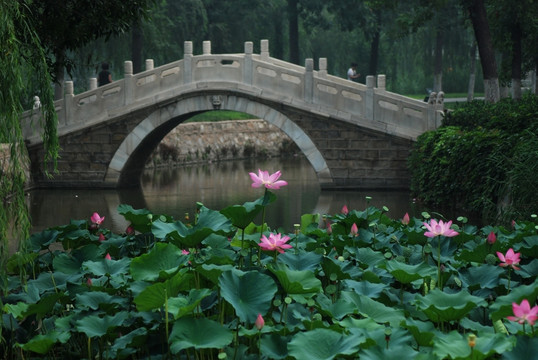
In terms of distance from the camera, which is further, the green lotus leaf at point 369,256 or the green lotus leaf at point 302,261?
the green lotus leaf at point 369,256

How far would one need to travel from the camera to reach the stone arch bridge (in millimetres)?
17375

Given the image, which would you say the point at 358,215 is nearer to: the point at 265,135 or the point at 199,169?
the point at 199,169

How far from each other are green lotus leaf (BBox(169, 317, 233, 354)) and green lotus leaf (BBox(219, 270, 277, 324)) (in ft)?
0.57

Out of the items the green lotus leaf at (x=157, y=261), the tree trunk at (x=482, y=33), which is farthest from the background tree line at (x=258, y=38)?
the green lotus leaf at (x=157, y=261)

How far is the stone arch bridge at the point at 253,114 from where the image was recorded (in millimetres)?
17375

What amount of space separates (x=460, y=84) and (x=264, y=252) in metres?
32.5

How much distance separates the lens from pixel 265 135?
26750 millimetres

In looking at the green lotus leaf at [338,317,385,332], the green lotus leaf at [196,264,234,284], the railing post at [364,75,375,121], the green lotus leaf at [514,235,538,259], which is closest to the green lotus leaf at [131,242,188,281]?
the green lotus leaf at [196,264,234,284]

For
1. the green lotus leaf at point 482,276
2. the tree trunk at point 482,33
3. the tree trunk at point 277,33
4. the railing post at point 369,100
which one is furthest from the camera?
the tree trunk at point 277,33

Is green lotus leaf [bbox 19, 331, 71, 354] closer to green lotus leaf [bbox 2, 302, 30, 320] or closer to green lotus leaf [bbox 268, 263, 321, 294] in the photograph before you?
green lotus leaf [bbox 2, 302, 30, 320]

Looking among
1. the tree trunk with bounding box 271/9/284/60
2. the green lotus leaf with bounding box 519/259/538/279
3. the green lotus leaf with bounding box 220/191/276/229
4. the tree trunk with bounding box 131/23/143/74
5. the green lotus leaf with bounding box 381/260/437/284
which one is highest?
the tree trunk with bounding box 271/9/284/60

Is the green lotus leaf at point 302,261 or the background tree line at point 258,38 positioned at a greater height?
the background tree line at point 258,38

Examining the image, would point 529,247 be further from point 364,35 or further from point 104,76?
point 364,35

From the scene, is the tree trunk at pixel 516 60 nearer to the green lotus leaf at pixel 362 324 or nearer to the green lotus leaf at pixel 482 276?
the green lotus leaf at pixel 482 276
